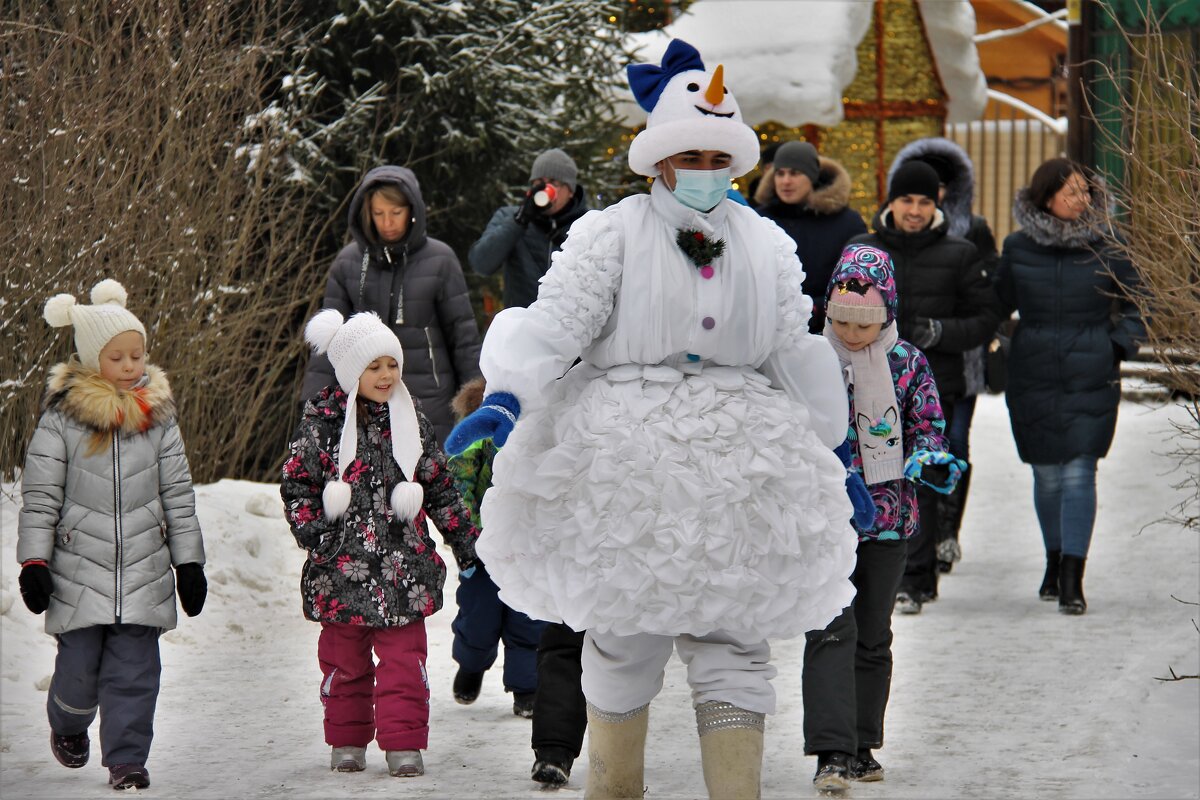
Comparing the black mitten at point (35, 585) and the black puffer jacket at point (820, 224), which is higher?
the black puffer jacket at point (820, 224)

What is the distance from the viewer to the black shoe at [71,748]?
552cm

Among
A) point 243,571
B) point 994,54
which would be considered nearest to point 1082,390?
point 243,571

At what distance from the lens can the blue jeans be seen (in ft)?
27.1

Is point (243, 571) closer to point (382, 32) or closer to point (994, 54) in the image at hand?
point (382, 32)

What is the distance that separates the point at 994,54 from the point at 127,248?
1924 centimetres

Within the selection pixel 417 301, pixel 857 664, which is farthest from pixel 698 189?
pixel 417 301

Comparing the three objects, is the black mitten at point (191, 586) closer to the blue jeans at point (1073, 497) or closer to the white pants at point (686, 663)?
the white pants at point (686, 663)

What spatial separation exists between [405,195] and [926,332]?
237cm

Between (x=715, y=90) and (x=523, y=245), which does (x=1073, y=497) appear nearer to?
(x=523, y=245)

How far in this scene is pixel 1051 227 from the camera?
8195mm

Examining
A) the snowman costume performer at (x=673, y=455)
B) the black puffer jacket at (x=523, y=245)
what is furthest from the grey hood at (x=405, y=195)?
the snowman costume performer at (x=673, y=455)

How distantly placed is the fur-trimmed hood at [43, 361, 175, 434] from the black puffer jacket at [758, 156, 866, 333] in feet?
13.1

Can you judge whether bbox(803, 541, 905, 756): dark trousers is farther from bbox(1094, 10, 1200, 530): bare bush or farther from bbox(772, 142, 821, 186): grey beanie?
bbox(772, 142, 821, 186): grey beanie

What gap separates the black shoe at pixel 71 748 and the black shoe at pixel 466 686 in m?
1.50
